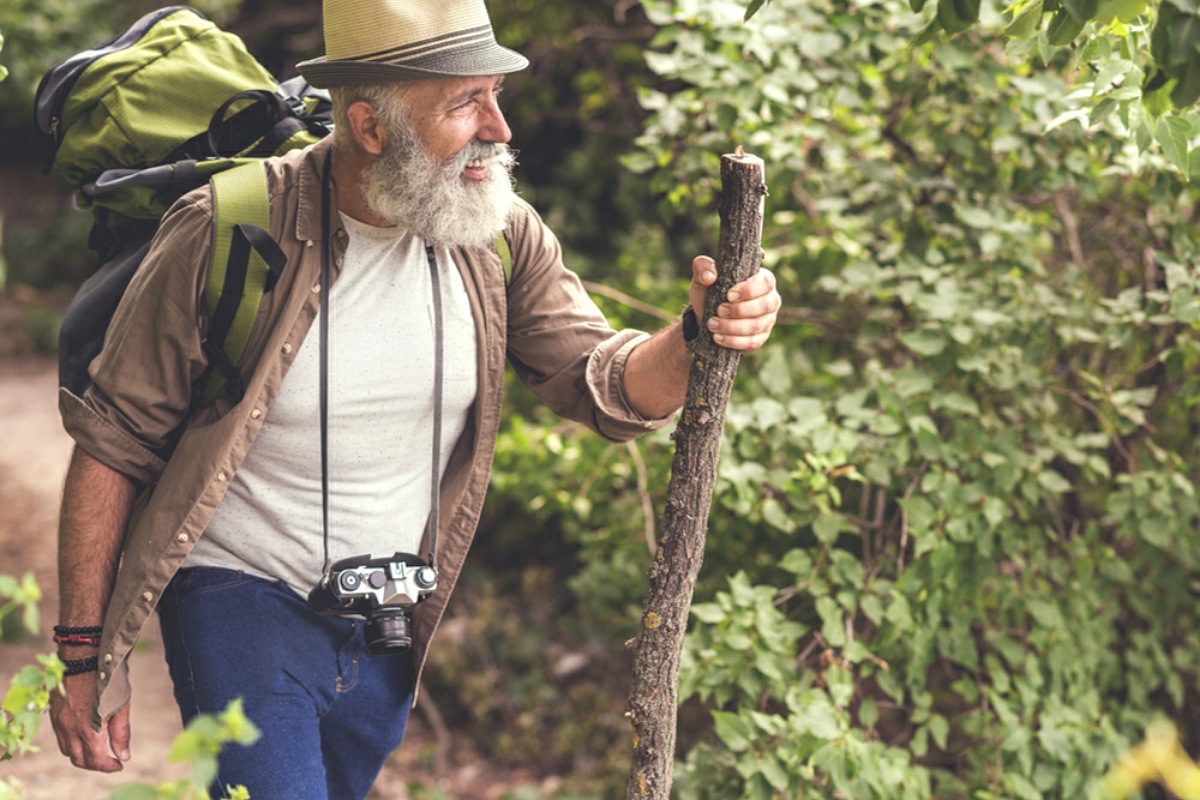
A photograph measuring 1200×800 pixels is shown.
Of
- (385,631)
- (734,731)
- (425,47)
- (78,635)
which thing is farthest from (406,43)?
(734,731)

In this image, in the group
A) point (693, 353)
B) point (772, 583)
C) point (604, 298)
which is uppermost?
point (693, 353)

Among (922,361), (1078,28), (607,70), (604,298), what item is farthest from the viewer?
(607,70)

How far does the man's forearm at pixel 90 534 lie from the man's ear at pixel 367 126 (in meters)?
0.78

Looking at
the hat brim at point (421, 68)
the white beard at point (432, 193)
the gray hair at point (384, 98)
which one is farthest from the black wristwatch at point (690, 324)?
the gray hair at point (384, 98)

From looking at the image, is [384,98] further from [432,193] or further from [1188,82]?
[1188,82]

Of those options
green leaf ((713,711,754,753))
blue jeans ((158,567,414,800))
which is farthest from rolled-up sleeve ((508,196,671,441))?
green leaf ((713,711,754,753))

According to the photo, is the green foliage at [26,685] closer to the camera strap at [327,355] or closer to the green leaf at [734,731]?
the camera strap at [327,355]

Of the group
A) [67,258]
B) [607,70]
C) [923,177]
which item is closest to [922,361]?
[923,177]

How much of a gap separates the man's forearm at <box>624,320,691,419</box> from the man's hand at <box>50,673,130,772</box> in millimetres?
1184

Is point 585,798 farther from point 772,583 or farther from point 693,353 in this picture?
point 693,353

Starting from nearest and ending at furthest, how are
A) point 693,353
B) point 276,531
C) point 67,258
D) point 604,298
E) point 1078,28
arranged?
point 1078,28 → point 693,353 → point 276,531 → point 604,298 → point 67,258

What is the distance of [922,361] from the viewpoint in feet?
11.1

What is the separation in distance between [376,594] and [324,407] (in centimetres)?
38

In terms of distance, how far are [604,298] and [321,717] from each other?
2.21 meters
